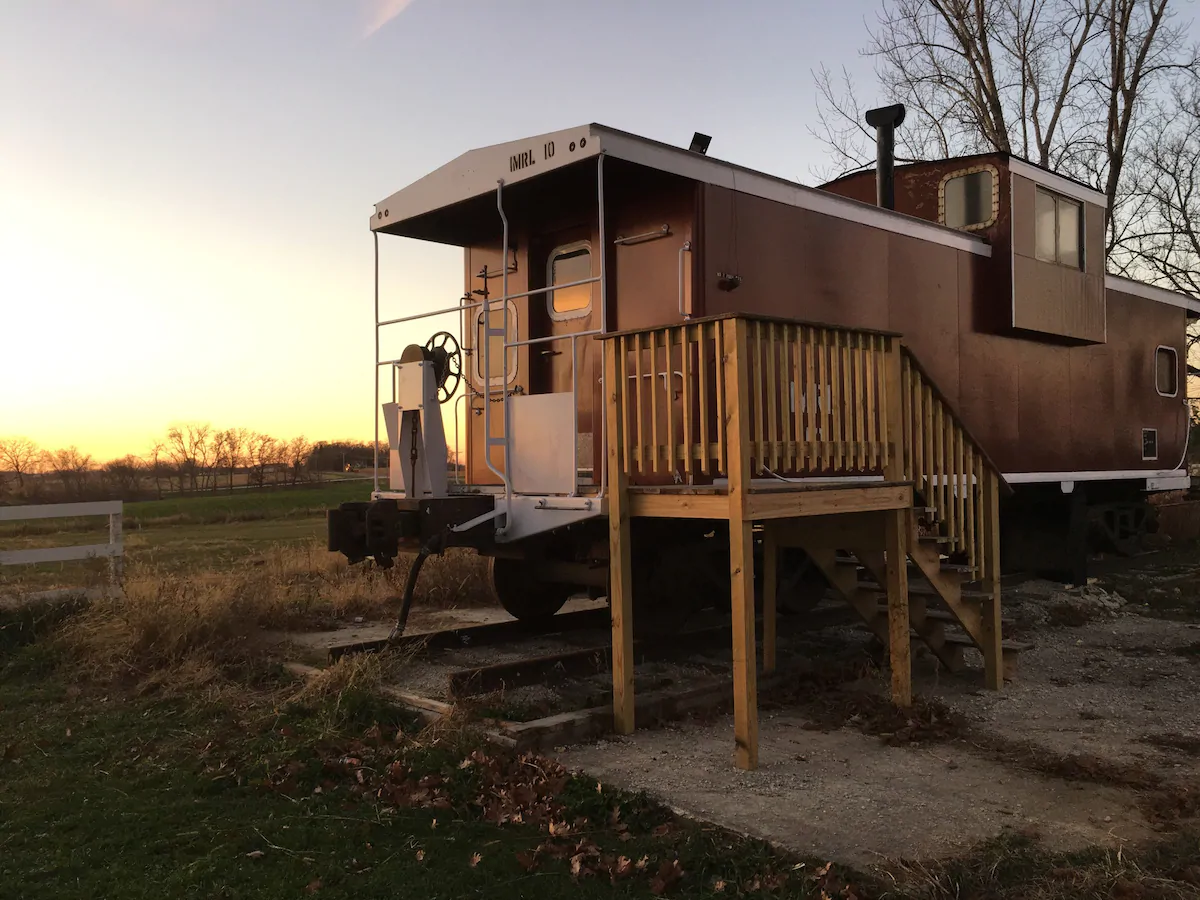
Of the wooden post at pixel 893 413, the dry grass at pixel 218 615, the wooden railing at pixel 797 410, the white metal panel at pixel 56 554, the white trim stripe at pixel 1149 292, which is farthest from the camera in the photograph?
the white trim stripe at pixel 1149 292

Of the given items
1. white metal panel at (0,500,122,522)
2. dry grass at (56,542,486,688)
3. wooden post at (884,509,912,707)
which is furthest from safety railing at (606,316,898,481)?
white metal panel at (0,500,122,522)

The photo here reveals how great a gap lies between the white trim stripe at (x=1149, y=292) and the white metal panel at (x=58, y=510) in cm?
1095

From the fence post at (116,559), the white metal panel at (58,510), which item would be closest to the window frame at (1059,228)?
the fence post at (116,559)

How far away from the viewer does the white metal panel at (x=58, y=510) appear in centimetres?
868

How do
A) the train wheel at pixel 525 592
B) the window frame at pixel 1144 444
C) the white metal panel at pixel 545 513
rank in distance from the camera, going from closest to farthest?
the white metal panel at pixel 545 513
the train wheel at pixel 525 592
the window frame at pixel 1144 444

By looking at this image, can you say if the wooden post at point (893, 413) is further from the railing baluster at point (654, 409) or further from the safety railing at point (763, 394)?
the railing baluster at point (654, 409)

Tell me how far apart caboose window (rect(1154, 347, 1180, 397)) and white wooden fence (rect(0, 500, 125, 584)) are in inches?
483

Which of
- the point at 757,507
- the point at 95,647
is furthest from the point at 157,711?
the point at 757,507

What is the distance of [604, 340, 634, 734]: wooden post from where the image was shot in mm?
5492

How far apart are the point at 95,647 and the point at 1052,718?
21.6ft

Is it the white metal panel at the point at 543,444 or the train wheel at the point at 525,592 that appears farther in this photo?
the train wheel at the point at 525,592

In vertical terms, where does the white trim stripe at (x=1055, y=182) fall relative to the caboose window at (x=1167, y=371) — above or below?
above

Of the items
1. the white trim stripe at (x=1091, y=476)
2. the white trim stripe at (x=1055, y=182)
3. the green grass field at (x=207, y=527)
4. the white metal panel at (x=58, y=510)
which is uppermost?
the white trim stripe at (x=1055, y=182)

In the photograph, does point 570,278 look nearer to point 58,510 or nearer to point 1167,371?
point 58,510
